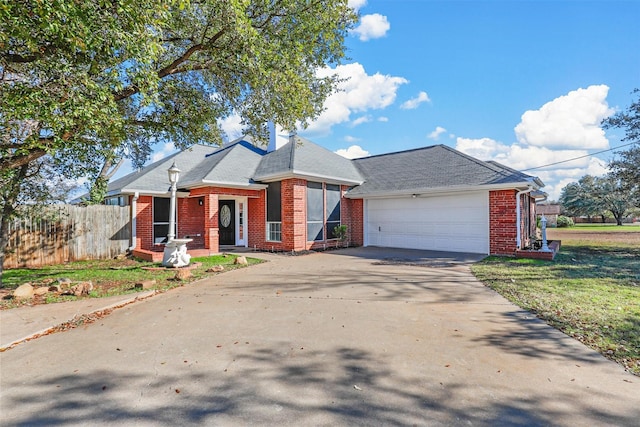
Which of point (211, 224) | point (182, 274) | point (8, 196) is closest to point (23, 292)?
point (8, 196)

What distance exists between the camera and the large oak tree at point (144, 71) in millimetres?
4723

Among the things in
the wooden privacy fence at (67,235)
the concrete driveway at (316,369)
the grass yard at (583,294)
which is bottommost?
the concrete driveway at (316,369)

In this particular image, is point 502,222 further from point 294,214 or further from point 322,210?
point 294,214

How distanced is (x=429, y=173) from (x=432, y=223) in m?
2.20

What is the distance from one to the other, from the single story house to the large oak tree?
11.0 feet

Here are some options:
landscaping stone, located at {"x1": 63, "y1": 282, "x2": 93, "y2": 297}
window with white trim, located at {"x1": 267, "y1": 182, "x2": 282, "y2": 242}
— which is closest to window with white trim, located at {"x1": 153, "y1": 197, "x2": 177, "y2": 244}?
window with white trim, located at {"x1": 267, "y1": 182, "x2": 282, "y2": 242}

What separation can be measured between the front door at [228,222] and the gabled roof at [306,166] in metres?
2.31

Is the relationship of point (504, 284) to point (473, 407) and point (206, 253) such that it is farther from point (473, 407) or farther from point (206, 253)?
point (206, 253)

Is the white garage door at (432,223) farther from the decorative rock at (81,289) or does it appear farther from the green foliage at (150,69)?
the decorative rock at (81,289)

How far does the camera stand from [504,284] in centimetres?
710

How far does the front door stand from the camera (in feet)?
50.9

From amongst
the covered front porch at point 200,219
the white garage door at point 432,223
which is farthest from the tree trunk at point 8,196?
the white garage door at point 432,223

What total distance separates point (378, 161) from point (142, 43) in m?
13.9

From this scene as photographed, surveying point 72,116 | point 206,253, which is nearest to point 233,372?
Answer: point 72,116
